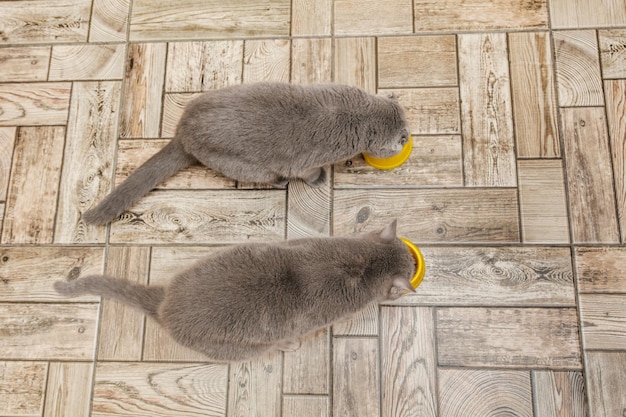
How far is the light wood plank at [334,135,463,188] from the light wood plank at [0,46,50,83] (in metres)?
1.49

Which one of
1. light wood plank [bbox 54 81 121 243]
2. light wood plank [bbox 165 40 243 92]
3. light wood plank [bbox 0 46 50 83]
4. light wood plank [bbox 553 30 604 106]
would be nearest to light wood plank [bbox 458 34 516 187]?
light wood plank [bbox 553 30 604 106]

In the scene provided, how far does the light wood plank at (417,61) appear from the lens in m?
2.15

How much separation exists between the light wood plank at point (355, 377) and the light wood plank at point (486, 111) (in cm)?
83

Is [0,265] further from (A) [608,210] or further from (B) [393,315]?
(A) [608,210]

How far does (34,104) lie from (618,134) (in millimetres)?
2638

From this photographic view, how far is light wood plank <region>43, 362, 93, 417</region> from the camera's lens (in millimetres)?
1967

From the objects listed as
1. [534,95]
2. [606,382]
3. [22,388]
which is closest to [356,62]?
[534,95]

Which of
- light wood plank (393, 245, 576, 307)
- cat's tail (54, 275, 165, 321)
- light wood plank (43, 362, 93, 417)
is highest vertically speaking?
light wood plank (393, 245, 576, 307)

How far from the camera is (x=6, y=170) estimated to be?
2172mm

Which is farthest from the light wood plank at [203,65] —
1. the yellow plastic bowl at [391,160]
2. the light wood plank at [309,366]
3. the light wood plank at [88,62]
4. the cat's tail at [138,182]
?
the light wood plank at [309,366]

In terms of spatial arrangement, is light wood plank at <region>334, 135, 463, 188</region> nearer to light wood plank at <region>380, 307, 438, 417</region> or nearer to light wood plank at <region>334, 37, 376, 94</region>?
light wood plank at <region>334, 37, 376, 94</region>

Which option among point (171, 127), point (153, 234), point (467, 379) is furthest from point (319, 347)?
point (171, 127)

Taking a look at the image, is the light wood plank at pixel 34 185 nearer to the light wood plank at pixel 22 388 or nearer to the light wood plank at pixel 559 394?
the light wood plank at pixel 22 388

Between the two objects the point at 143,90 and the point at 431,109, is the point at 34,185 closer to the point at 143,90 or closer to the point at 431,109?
the point at 143,90
